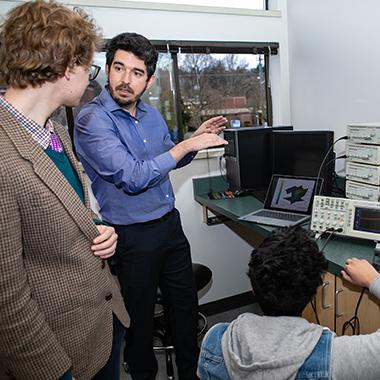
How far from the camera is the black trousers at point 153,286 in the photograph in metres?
1.51

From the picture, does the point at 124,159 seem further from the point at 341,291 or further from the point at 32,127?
the point at 341,291

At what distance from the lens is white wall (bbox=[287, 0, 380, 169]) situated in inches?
76.2

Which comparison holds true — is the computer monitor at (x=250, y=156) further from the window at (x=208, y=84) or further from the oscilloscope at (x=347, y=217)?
the oscilloscope at (x=347, y=217)

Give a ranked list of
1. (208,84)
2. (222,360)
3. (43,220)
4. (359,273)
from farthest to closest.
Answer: (208,84) → (359,273) → (222,360) → (43,220)

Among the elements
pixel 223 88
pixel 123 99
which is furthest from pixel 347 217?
pixel 223 88

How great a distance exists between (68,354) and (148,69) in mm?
1121

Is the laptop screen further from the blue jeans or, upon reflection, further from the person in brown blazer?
the person in brown blazer

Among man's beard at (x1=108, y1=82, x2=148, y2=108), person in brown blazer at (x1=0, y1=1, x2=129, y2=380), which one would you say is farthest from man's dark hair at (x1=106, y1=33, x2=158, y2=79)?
person in brown blazer at (x1=0, y1=1, x2=129, y2=380)

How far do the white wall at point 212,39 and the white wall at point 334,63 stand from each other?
0.09 meters

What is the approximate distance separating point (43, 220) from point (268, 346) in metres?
0.56

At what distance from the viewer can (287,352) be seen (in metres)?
0.77

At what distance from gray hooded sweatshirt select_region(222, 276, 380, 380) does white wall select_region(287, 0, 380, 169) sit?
153 cm

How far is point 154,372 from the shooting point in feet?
5.45

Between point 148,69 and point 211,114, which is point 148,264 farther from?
point 211,114
